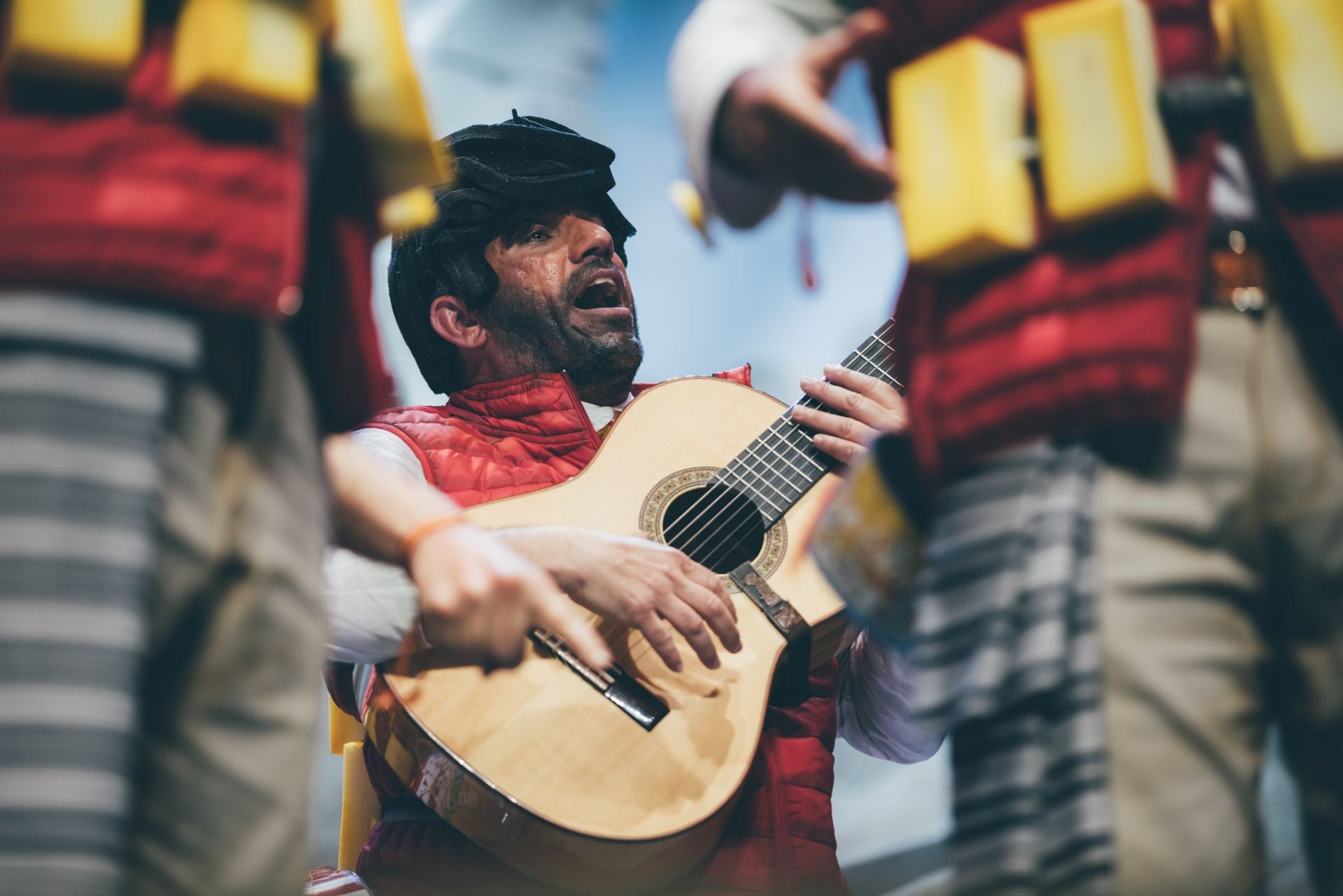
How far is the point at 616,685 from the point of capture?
1.82 meters

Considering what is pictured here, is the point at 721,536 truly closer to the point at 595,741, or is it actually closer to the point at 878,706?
the point at 595,741

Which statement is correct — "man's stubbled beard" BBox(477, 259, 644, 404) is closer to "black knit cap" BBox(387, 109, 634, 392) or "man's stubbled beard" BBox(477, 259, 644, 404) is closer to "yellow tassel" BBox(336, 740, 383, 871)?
"black knit cap" BBox(387, 109, 634, 392)

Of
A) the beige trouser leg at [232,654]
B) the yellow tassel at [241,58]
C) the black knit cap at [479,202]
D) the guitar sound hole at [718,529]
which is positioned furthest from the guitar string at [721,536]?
the yellow tassel at [241,58]

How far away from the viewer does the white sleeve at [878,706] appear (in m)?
2.26

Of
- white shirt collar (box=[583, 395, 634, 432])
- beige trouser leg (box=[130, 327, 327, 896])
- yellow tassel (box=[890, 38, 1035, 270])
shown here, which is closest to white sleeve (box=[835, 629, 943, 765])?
white shirt collar (box=[583, 395, 634, 432])

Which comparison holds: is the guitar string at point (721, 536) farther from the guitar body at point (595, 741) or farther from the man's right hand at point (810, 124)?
the man's right hand at point (810, 124)

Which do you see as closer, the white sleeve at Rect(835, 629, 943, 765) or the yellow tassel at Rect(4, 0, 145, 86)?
the yellow tassel at Rect(4, 0, 145, 86)

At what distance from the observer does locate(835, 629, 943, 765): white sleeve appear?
2.26 meters

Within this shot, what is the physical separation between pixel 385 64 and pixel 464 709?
1081mm

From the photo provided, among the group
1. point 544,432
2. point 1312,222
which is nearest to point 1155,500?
point 1312,222

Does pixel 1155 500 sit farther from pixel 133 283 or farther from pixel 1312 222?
pixel 133 283

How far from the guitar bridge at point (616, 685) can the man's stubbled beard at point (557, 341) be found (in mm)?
852

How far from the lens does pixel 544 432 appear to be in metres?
2.43

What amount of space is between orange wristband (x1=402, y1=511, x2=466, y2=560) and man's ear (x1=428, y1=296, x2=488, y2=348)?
1734 mm
